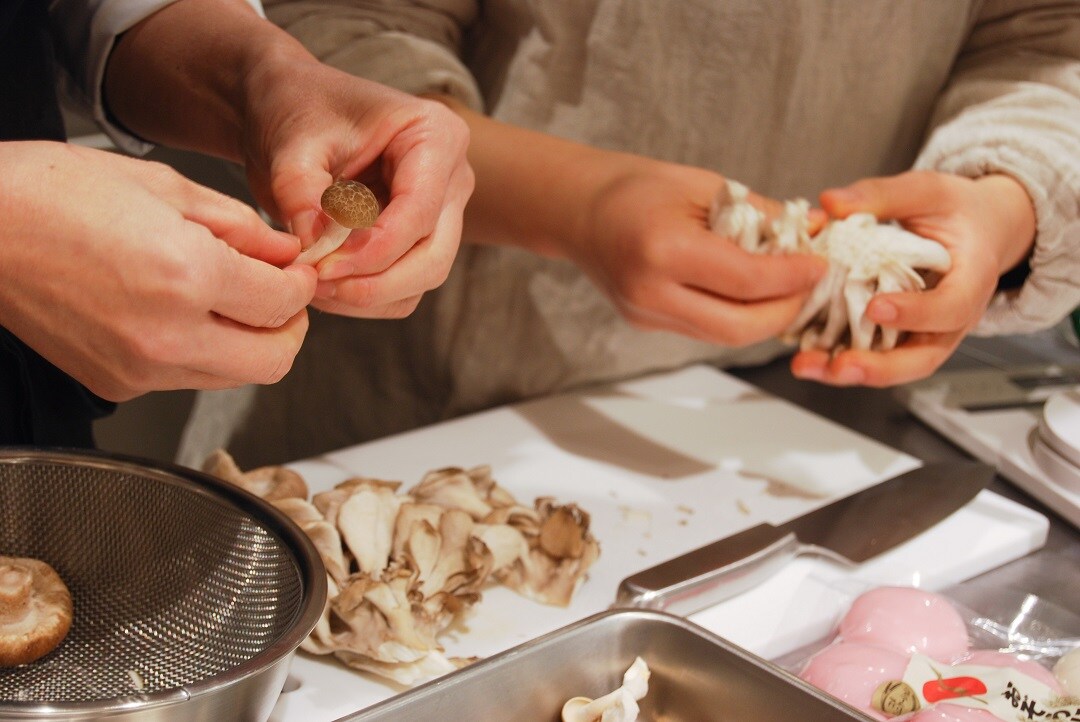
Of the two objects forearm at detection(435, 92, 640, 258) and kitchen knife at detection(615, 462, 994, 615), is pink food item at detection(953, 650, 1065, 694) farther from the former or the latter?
forearm at detection(435, 92, 640, 258)

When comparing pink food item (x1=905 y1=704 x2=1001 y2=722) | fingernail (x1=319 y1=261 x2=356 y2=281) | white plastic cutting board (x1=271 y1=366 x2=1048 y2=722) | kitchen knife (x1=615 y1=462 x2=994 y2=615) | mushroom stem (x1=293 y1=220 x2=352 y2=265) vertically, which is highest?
mushroom stem (x1=293 y1=220 x2=352 y2=265)

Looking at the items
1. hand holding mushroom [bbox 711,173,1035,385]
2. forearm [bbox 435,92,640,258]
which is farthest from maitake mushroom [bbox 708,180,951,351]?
forearm [bbox 435,92,640,258]

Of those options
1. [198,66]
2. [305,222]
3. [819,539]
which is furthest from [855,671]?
[198,66]

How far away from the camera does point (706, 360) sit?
128cm

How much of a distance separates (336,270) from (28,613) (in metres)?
0.25

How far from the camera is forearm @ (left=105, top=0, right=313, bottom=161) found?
73 centimetres

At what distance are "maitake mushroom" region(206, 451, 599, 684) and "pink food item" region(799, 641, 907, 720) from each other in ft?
0.63

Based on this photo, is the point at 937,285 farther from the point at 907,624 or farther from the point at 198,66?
the point at 198,66

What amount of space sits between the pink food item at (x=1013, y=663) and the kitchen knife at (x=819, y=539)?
0.51ft

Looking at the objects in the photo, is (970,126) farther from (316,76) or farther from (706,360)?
(316,76)

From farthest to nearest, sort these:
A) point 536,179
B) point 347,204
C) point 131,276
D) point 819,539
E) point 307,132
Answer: point 536,179 → point 819,539 → point 307,132 → point 347,204 → point 131,276

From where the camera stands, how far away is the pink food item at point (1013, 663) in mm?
664

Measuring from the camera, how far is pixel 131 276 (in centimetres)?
46

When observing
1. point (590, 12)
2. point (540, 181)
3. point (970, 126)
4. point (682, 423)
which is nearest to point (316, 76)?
point (540, 181)
